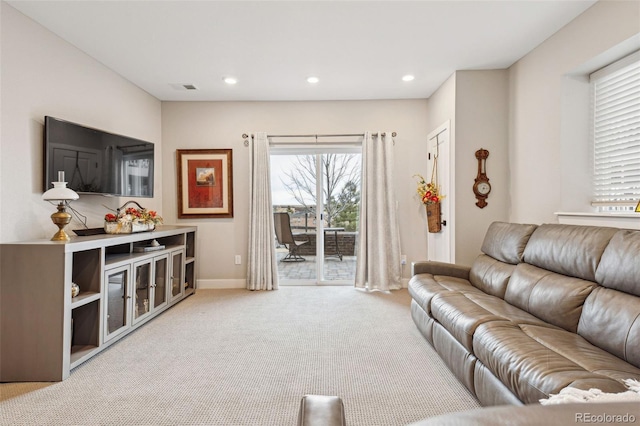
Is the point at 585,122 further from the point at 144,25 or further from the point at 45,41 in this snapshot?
the point at 45,41

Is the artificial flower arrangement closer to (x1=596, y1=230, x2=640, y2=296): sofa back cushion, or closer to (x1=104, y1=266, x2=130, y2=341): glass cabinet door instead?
(x1=596, y1=230, x2=640, y2=296): sofa back cushion

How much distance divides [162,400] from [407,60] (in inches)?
138

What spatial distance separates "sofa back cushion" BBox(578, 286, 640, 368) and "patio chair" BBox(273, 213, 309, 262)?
136 inches

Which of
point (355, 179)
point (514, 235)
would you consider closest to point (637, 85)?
point (514, 235)

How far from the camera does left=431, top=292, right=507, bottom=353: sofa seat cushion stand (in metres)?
1.96

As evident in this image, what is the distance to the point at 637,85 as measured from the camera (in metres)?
2.35

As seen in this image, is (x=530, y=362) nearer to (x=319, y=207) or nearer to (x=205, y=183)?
(x=319, y=207)

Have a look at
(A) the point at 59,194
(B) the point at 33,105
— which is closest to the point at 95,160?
(B) the point at 33,105

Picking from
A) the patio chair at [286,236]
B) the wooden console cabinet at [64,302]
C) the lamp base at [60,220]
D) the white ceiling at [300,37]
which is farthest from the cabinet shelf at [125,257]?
the white ceiling at [300,37]

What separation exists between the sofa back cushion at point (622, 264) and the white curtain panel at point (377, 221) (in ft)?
8.85

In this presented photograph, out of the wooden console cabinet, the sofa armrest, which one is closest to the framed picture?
the wooden console cabinet

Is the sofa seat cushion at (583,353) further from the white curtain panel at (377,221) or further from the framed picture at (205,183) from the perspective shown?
the framed picture at (205,183)

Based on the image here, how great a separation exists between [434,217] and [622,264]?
2.36 m

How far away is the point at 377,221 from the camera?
4531 mm
